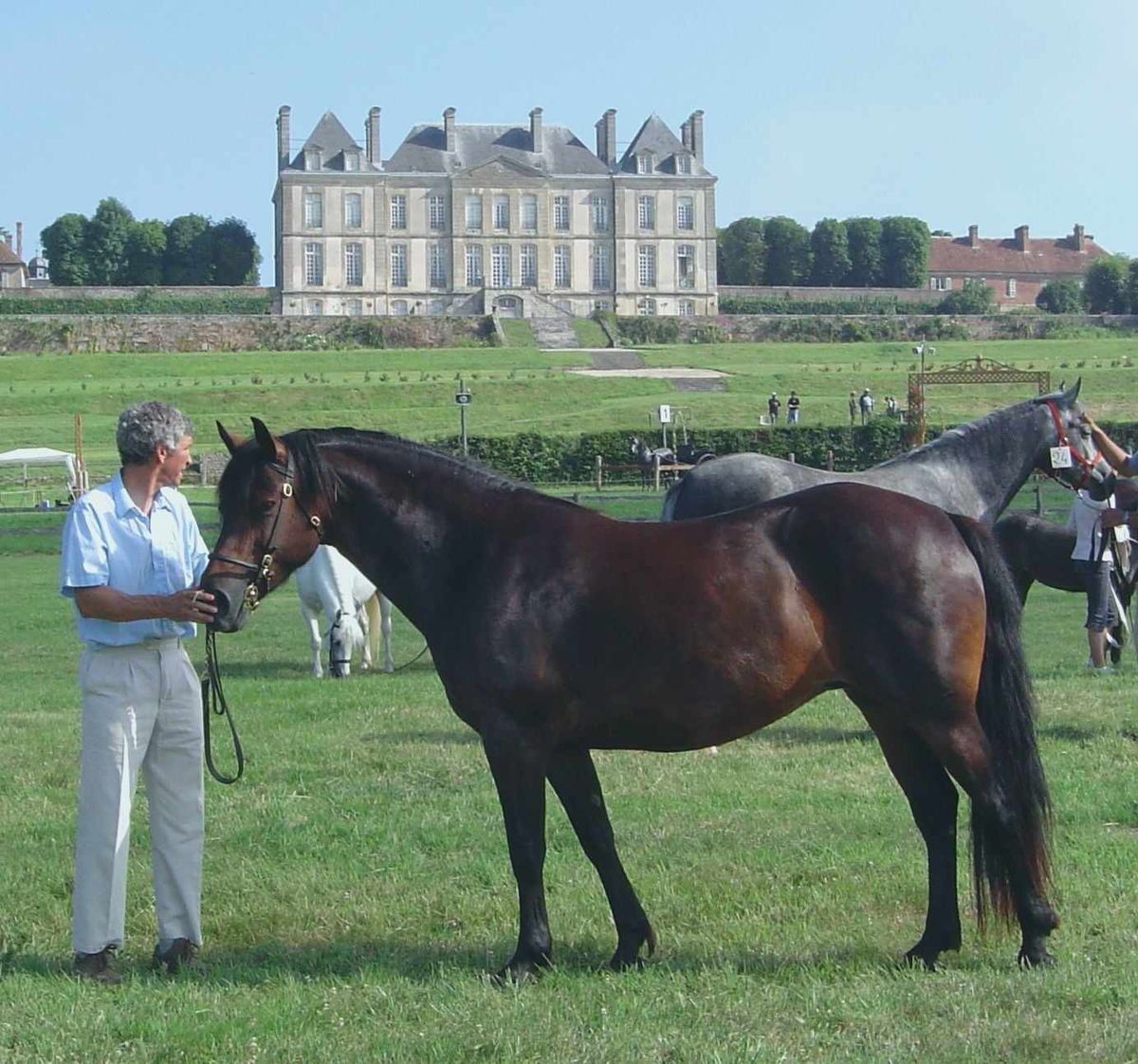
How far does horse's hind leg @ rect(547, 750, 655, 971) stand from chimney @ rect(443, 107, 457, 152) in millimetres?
121330

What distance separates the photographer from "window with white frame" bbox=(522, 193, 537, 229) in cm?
12194

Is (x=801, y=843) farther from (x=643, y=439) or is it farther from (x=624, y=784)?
(x=643, y=439)

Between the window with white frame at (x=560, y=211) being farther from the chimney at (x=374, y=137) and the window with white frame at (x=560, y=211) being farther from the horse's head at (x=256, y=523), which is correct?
the horse's head at (x=256, y=523)

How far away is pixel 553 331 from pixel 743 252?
40.6 metres

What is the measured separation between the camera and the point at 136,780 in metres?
6.45

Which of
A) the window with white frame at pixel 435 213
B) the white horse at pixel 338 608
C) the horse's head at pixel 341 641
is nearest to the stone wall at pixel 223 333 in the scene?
the window with white frame at pixel 435 213

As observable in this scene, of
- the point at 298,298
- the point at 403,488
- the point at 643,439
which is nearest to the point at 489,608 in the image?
the point at 403,488

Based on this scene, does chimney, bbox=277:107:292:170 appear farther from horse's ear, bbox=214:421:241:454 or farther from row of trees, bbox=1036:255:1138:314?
horse's ear, bbox=214:421:241:454

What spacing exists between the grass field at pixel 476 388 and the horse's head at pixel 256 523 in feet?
146

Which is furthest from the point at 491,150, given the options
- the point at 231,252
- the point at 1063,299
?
the point at 1063,299

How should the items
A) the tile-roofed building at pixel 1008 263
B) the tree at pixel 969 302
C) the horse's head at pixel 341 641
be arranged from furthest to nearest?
the tile-roofed building at pixel 1008 263, the tree at pixel 969 302, the horse's head at pixel 341 641

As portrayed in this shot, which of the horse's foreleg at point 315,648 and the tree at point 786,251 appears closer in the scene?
the horse's foreleg at point 315,648

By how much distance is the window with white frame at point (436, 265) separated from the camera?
121 meters

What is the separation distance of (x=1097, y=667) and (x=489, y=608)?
10020mm
